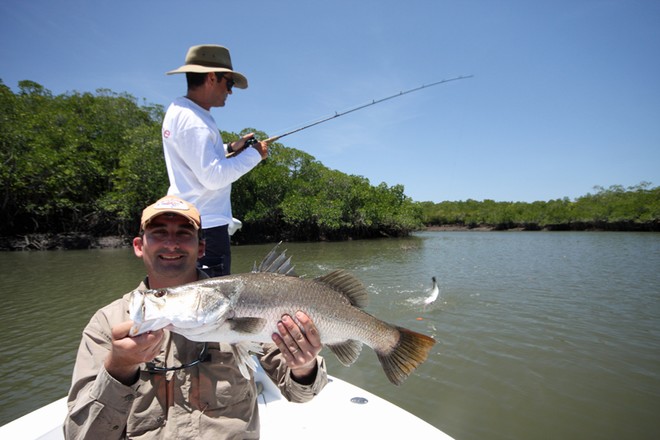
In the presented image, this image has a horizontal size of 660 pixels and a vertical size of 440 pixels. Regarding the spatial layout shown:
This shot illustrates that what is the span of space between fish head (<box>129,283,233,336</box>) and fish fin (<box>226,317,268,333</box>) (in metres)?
0.05

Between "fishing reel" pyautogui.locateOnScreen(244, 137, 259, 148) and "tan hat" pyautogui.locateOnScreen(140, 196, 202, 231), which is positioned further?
"fishing reel" pyautogui.locateOnScreen(244, 137, 259, 148)

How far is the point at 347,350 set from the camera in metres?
2.21

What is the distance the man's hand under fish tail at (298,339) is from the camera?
200 cm

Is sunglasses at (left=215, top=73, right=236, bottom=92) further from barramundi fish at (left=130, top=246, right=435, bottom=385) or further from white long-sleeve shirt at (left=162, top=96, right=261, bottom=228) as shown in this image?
barramundi fish at (left=130, top=246, right=435, bottom=385)

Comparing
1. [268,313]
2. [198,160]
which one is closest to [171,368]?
[268,313]

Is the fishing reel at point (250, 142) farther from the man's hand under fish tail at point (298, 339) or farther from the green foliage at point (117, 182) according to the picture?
the green foliage at point (117, 182)

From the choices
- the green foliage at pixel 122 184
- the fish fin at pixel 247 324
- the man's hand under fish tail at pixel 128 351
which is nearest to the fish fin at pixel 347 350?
the fish fin at pixel 247 324

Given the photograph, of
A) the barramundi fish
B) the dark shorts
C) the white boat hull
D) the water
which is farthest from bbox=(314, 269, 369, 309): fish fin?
the water

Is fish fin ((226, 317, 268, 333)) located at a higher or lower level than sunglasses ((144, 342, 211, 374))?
higher

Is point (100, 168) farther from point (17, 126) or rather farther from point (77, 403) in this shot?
point (77, 403)

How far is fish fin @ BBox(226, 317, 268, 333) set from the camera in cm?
190

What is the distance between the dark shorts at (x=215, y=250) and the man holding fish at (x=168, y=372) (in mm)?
577

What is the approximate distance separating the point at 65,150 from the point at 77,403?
3589cm

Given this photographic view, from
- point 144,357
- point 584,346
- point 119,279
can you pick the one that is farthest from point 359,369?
point 119,279
